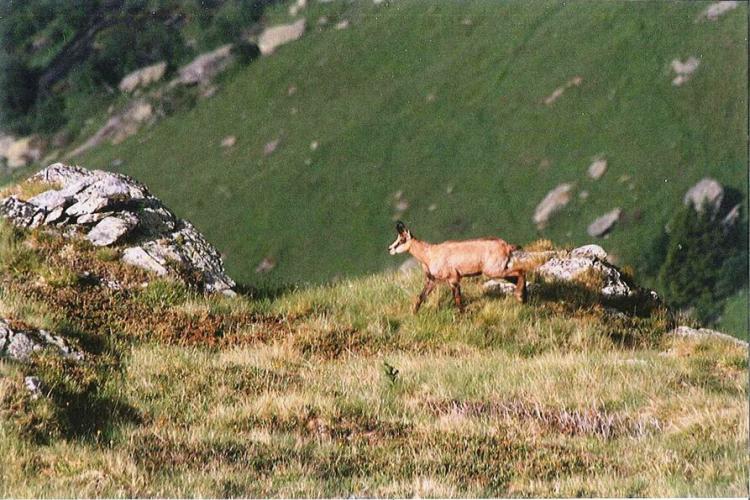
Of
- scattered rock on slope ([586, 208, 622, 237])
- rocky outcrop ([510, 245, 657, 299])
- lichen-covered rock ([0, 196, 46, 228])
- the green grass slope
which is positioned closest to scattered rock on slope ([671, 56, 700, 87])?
the green grass slope

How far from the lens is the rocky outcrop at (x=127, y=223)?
17938 mm

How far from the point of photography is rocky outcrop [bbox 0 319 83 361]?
38.8 ft

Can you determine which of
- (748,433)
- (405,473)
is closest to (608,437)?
(748,433)

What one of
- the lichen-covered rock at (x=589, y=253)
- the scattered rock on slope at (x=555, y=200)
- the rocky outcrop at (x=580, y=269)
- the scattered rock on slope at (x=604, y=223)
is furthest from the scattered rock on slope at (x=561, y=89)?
the rocky outcrop at (x=580, y=269)

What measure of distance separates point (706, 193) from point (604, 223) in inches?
712

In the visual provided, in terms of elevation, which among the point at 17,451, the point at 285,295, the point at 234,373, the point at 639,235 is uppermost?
the point at 17,451

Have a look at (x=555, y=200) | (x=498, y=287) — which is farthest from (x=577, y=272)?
(x=555, y=200)

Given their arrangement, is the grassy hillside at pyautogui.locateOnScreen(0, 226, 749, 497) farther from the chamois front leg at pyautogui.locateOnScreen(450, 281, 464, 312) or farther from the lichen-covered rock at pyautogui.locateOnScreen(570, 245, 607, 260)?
the lichen-covered rock at pyautogui.locateOnScreen(570, 245, 607, 260)

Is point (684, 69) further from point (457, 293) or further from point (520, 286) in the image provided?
point (457, 293)

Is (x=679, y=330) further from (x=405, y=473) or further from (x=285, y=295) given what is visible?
(x=405, y=473)

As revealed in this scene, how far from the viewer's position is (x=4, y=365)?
36.1 ft

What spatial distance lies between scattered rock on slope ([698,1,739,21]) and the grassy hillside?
191592mm

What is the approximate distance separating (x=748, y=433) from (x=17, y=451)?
7631 mm

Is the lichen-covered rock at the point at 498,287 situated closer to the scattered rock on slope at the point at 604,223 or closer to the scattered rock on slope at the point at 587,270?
the scattered rock on slope at the point at 587,270
